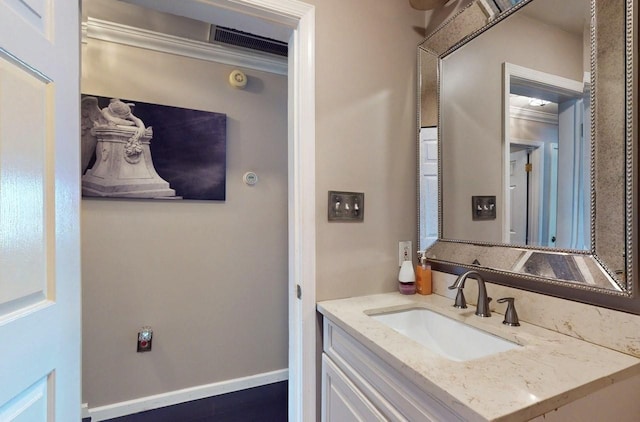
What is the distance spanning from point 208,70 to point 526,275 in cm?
217

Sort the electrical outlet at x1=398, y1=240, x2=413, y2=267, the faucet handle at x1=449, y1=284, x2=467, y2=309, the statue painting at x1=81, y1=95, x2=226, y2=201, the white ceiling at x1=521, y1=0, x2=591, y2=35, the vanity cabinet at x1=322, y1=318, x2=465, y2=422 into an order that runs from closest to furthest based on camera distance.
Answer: the vanity cabinet at x1=322, y1=318, x2=465, y2=422 < the white ceiling at x1=521, y1=0, x2=591, y2=35 < the faucet handle at x1=449, y1=284, x2=467, y2=309 < the electrical outlet at x1=398, y1=240, x2=413, y2=267 < the statue painting at x1=81, y1=95, x2=226, y2=201

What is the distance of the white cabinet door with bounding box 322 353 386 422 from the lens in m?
0.92

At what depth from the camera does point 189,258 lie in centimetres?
202

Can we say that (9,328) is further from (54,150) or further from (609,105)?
(609,105)

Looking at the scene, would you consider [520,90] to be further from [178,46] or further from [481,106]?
[178,46]

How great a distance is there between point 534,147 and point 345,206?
73 centimetres

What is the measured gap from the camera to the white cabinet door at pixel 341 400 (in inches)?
36.2

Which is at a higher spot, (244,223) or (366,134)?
(366,134)

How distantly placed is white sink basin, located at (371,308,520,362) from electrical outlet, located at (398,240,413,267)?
0.27m

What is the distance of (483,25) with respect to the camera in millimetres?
1176

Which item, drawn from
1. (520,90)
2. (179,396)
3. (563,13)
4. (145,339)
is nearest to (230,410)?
(179,396)

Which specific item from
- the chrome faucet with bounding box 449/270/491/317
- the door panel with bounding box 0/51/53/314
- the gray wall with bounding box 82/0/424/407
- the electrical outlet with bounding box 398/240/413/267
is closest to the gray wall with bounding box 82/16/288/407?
the gray wall with bounding box 82/0/424/407

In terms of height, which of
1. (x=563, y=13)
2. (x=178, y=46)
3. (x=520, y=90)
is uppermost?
(x=178, y=46)

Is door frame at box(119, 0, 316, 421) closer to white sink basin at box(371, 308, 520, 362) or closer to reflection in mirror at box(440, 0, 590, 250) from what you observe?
white sink basin at box(371, 308, 520, 362)
